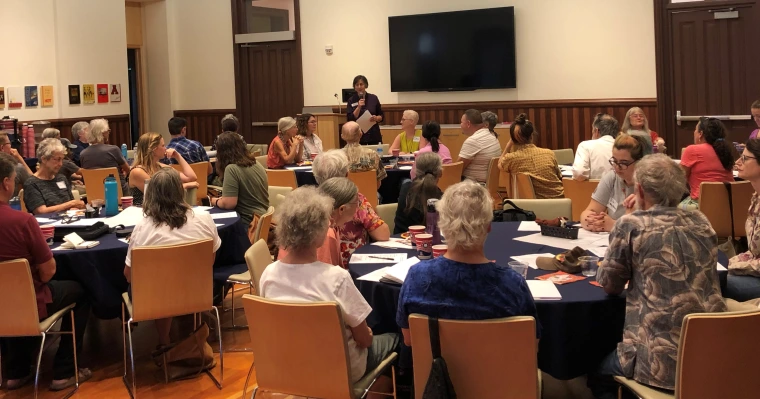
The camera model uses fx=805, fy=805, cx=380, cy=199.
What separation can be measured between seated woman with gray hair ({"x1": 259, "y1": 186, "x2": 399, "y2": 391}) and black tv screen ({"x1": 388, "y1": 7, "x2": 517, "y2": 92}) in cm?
A: 913

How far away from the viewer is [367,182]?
295 inches

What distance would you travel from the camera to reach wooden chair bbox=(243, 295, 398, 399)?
3.21m

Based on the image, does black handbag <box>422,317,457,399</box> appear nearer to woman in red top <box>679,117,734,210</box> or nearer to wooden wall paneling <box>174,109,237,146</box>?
woman in red top <box>679,117,734,210</box>

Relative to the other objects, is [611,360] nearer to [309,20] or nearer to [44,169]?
[44,169]

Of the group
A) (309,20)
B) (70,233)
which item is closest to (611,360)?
(70,233)

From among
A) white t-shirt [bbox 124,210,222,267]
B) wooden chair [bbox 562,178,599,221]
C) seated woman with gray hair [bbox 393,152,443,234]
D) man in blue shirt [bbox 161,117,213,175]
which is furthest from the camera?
man in blue shirt [bbox 161,117,213,175]

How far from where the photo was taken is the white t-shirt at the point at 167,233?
15.7 ft

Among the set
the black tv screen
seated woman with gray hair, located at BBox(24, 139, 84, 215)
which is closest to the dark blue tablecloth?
seated woman with gray hair, located at BBox(24, 139, 84, 215)

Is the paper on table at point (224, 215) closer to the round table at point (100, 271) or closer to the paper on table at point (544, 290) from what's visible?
the round table at point (100, 271)

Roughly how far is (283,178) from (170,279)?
345 centimetres

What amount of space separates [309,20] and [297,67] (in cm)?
84

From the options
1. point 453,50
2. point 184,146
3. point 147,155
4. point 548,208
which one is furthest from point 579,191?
point 453,50

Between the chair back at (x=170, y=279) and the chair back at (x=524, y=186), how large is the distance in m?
3.49

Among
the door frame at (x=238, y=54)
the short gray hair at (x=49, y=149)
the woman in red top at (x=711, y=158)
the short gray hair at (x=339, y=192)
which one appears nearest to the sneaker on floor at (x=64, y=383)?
the short gray hair at (x=49, y=149)
